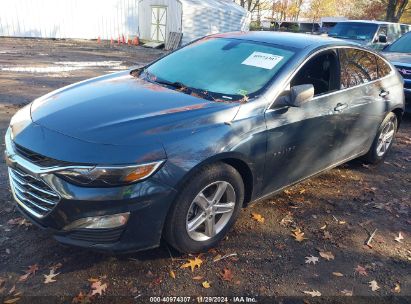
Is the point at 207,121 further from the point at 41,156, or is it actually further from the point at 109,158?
the point at 41,156

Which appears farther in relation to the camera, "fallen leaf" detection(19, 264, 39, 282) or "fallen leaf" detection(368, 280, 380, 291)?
"fallen leaf" detection(368, 280, 380, 291)

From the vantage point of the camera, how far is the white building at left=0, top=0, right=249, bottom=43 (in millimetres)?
20438

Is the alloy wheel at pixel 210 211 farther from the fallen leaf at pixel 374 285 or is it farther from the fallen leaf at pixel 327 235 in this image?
the fallen leaf at pixel 374 285

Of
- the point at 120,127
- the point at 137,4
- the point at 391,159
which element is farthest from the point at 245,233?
the point at 137,4

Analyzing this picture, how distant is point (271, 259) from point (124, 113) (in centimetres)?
172

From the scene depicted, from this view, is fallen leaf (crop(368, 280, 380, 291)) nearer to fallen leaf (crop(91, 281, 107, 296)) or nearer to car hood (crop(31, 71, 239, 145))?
car hood (crop(31, 71, 239, 145))

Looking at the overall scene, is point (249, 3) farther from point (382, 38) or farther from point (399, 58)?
point (399, 58)

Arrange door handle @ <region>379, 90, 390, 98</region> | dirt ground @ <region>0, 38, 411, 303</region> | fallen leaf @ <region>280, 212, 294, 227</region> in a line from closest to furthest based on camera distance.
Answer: dirt ground @ <region>0, 38, 411, 303</region>, fallen leaf @ <region>280, 212, 294, 227</region>, door handle @ <region>379, 90, 390, 98</region>

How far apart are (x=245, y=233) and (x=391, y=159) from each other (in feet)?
11.2

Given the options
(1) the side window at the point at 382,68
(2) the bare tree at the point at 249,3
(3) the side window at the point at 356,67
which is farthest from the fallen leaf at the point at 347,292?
(2) the bare tree at the point at 249,3

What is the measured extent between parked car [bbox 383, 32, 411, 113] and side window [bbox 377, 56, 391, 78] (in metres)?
3.05

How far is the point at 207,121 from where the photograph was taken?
2.96 metres

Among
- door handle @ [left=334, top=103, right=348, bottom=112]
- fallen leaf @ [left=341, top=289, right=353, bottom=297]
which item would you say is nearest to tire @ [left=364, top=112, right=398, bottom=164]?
door handle @ [left=334, top=103, right=348, bottom=112]

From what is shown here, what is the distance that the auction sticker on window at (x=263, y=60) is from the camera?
3.64m
